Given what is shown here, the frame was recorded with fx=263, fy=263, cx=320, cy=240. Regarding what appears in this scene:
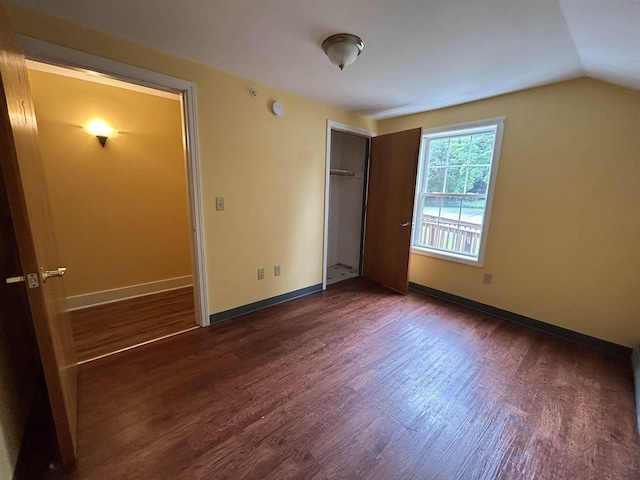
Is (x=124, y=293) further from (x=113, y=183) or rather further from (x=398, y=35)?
(x=398, y=35)

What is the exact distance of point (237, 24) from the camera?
5.34 feet

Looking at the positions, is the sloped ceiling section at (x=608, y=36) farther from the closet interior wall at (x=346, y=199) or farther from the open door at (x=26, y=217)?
the open door at (x=26, y=217)

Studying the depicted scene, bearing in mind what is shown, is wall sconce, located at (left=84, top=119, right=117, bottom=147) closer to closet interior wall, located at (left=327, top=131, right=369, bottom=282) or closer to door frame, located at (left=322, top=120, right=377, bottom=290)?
door frame, located at (left=322, top=120, right=377, bottom=290)

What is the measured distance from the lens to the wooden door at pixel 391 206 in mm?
3275

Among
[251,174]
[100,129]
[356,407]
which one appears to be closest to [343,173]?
[251,174]

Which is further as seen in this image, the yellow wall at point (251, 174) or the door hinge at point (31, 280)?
the yellow wall at point (251, 174)

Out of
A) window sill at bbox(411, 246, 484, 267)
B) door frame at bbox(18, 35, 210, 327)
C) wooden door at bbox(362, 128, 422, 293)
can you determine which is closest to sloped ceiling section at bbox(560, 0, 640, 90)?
wooden door at bbox(362, 128, 422, 293)

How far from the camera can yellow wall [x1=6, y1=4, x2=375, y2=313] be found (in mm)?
2197

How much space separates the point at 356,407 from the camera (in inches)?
65.8

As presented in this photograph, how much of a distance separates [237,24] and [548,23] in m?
1.83

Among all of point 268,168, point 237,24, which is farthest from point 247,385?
point 237,24

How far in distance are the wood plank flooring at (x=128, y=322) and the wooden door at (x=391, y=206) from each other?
2490 millimetres

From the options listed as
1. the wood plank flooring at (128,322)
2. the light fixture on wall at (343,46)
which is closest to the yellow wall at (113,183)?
the wood plank flooring at (128,322)

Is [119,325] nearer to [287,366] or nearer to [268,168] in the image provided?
[287,366]
